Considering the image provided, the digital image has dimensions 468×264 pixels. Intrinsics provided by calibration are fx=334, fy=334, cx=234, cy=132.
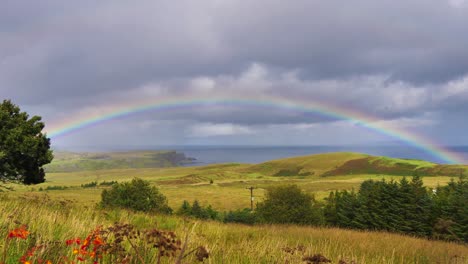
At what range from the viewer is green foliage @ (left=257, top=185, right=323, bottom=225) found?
57.5 meters

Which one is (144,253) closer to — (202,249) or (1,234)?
(202,249)

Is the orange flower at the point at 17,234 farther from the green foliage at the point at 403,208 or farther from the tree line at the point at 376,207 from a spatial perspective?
the green foliage at the point at 403,208

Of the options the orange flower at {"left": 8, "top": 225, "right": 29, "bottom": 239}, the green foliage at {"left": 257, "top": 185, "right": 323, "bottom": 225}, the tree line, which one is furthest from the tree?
the green foliage at {"left": 257, "top": 185, "right": 323, "bottom": 225}

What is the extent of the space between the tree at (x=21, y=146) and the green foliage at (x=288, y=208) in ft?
122

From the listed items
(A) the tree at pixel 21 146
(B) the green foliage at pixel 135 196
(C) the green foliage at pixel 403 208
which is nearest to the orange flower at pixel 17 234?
(A) the tree at pixel 21 146

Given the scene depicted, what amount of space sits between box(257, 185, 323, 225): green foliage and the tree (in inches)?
1459

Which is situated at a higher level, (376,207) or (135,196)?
(135,196)

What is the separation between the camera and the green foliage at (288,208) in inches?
2264

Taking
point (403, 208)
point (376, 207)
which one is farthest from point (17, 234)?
point (376, 207)

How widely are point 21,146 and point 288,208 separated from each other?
43.8 m

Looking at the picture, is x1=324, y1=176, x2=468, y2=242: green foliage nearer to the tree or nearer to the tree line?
the tree line

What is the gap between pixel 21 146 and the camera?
26.8m

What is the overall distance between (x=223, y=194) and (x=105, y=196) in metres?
77.8

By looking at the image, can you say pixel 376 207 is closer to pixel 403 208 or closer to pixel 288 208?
pixel 403 208
